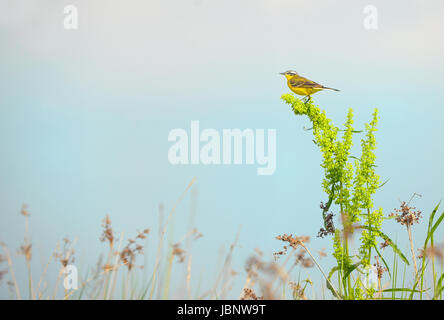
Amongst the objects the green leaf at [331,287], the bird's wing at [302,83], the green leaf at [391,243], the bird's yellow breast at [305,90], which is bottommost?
the green leaf at [331,287]

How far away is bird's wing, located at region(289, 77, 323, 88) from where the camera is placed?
13.5 ft

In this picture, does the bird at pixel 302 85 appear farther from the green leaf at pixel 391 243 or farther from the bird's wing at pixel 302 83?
the green leaf at pixel 391 243

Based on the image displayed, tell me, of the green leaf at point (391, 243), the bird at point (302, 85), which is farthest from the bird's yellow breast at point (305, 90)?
the green leaf at point (391, 243)

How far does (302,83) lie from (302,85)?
20mm

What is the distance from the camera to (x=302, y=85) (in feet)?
13.9

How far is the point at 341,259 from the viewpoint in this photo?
129 inches

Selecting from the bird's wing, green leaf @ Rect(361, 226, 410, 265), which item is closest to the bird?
the bird's wing

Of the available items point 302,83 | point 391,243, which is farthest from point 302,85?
point 391,243

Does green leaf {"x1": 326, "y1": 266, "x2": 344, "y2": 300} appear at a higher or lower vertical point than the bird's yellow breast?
lower

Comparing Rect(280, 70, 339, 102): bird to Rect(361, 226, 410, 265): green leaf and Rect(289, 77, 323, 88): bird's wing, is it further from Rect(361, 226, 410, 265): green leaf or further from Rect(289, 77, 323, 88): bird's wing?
Rect(361, 226, 410, 265): green leaf

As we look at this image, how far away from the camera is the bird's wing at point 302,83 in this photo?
411 centimetres

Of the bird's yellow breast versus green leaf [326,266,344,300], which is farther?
the bird's yellow breast
